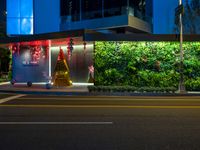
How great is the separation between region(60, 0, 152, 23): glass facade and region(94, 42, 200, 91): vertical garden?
1098 cm

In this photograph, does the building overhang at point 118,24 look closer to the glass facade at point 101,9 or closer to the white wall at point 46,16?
the glass facade at point 101,9

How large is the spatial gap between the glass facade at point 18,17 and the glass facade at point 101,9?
4.44 metres

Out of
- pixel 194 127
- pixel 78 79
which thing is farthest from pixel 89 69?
pixel 194 127

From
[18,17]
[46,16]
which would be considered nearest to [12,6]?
[18,17]

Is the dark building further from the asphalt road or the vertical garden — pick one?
the asphalt road

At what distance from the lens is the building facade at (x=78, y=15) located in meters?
38.6

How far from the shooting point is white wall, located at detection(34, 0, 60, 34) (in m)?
43.0

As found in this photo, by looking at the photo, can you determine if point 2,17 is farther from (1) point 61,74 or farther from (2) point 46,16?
(1) point 61,74

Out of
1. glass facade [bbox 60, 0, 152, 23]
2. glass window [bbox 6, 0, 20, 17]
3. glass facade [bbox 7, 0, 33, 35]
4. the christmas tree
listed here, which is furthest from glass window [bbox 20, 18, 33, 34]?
the christmas tree

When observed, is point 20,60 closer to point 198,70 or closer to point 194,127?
point 198,70

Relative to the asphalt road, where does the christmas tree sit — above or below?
above

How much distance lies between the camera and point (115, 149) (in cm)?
801

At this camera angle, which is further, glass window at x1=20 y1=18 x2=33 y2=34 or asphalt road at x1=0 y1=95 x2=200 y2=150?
glass window at x1=20 y1=18 x2=33 y2=34

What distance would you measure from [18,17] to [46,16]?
354 centimetres
